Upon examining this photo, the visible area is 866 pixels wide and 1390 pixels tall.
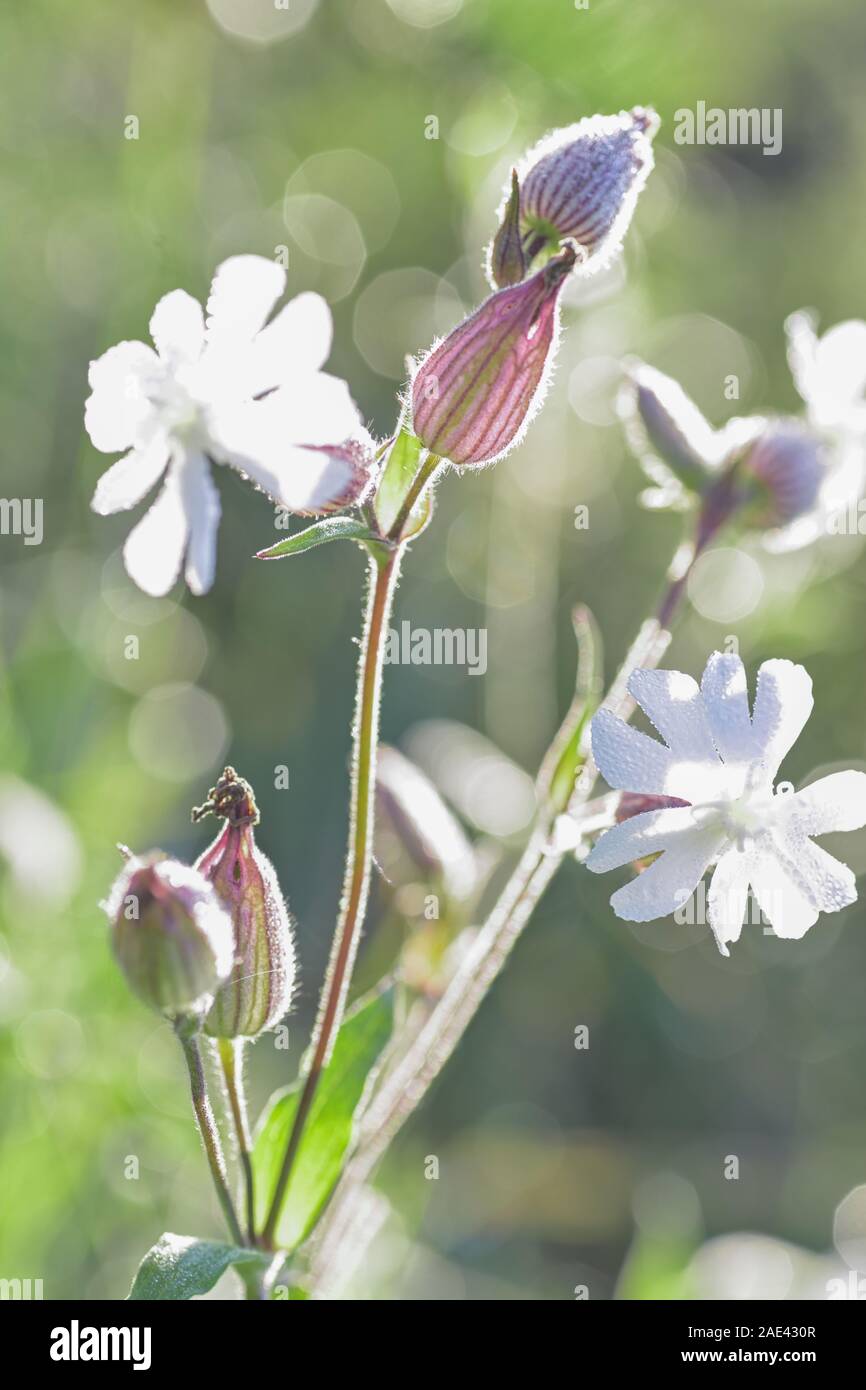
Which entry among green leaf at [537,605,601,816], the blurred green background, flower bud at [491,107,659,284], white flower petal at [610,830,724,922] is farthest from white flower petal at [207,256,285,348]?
the blurred green background

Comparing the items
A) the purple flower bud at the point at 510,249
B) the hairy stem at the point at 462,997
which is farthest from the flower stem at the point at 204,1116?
the purple flower bud at the point at 510,249

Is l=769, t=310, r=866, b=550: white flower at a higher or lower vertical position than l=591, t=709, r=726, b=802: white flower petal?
higher

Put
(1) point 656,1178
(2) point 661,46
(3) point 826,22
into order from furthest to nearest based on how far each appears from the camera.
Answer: (3) point 826,22, (2) point 661,46, (1) point 656,1178

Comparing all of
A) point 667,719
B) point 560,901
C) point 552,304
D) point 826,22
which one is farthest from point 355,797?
point 826,22

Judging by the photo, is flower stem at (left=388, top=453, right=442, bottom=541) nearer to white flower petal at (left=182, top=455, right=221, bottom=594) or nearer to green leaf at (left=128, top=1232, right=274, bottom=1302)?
white flower petal at (left=182, top=455, right=221, bottom=594)

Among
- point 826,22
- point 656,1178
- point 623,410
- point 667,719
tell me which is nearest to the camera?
point 667,719

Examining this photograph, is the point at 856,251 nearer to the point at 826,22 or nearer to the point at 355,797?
the point at 826,22

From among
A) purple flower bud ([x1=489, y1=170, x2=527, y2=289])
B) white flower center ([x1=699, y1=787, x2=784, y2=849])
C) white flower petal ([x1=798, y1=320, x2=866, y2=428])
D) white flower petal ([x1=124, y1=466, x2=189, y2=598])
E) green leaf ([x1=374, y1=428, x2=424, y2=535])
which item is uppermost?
white flower petal ([x1=798, y1=320, x2=866, y2=428])
